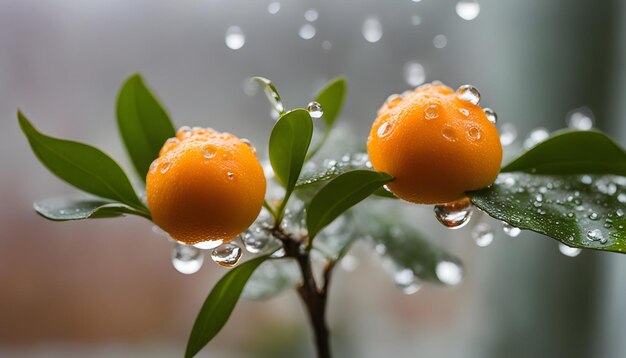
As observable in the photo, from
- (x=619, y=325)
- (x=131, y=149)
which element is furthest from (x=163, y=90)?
(x=619, y=325)

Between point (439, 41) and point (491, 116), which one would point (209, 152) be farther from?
point (439, 41)

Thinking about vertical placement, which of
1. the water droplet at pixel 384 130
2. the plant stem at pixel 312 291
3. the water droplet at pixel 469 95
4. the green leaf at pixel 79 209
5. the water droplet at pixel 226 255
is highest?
the water droplet at pixel 469 95

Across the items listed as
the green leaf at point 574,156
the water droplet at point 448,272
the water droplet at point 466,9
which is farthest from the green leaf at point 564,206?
the water droplet at point 466,9

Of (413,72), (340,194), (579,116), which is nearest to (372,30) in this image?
(413,72)

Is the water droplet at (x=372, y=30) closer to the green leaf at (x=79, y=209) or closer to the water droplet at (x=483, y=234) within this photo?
the water droplet at (x=483, y=234)

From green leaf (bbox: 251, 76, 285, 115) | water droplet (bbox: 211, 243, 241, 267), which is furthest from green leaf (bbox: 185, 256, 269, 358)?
green leaf (bbox: 251, 76, 285, 115)

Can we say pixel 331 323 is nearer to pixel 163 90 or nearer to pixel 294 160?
pixel 163 90

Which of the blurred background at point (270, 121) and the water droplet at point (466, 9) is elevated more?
the water droplet at point (466, 9)
